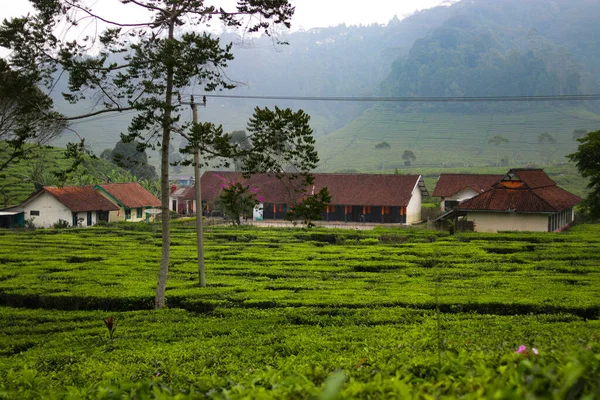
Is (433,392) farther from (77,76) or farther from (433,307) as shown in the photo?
(77,76)

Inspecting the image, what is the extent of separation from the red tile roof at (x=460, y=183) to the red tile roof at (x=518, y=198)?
10.6m

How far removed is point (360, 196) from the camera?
175ft

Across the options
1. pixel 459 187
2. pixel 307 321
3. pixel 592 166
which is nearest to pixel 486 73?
pixel 459 187

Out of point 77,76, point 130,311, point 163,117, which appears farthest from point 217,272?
point 77,76

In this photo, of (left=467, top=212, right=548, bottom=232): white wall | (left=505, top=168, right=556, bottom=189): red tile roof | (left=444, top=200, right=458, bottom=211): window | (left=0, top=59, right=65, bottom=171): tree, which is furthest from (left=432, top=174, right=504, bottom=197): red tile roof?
(left=0, top=59, right=65, bottom=171): tree

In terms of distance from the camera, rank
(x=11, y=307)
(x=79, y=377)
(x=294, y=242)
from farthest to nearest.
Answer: (x=294, y=242) < (x=11, y=307) < (x=79, y=377)

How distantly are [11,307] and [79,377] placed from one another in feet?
35.5

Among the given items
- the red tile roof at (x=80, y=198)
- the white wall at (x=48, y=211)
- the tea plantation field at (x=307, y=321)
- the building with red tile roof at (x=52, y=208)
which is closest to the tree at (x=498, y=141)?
the red tile roof at (x=80, y=198)

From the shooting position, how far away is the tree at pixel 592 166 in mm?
36500

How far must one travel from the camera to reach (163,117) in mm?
16406

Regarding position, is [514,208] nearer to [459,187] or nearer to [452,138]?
[459,187]

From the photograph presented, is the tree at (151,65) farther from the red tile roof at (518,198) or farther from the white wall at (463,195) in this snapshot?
the white wall at (463,195)

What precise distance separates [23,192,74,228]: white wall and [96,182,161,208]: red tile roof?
14.1ft

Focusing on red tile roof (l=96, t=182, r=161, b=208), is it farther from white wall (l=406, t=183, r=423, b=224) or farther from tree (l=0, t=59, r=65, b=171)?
tree (l=0, t=59, r=65, b=171)
